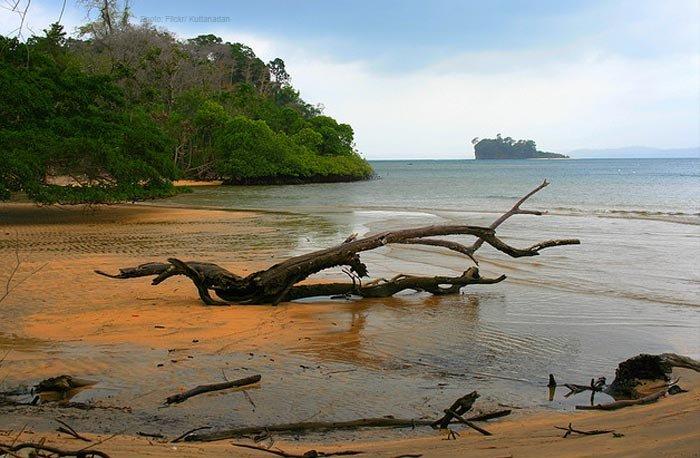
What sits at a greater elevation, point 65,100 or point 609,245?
point 65,100

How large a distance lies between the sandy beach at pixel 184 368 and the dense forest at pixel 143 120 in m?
2.75

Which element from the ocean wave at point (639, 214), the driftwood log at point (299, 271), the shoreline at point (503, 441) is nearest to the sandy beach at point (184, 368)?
the shoreline at point (503, 441)

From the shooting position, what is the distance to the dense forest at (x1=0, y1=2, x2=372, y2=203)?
20.4 m

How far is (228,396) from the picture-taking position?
5.73 metres

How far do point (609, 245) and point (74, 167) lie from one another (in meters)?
15.8

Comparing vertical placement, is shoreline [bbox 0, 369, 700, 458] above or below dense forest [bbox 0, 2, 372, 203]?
below

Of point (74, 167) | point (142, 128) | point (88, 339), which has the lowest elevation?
point (88, 339)

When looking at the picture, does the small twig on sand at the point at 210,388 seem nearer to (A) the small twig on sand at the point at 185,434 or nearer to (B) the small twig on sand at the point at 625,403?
(A) the small twig on sand at the point at 185,434

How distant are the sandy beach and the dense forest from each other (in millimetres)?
2750

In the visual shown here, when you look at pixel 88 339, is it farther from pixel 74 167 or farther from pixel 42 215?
pixel 42 215

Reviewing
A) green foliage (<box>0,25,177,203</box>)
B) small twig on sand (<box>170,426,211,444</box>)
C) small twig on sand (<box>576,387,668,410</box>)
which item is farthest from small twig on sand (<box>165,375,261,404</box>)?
green foliage (<box>0,25,177,203</box>)

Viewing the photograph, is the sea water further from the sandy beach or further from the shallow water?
the sandy beach

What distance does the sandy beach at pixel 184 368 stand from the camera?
4492 mm

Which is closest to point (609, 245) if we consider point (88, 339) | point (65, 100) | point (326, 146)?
point (88, 339)
